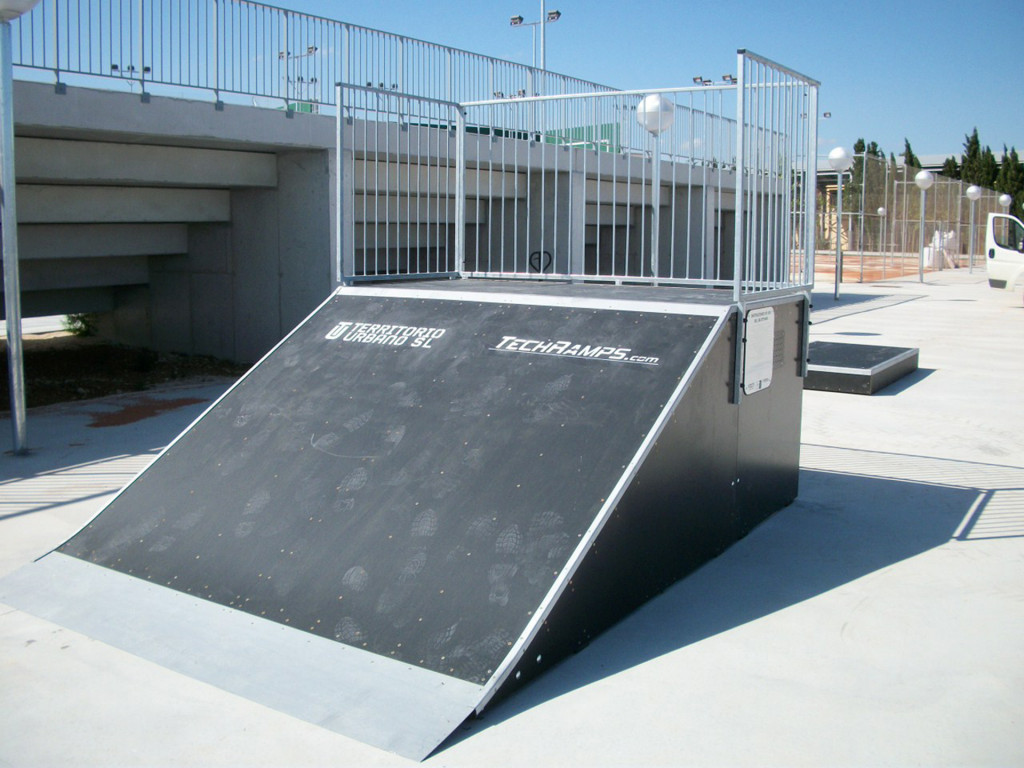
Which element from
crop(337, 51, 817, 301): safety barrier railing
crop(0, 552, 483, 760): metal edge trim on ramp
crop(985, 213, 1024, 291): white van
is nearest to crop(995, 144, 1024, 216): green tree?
crop(985, 213, 1024, 291): white van

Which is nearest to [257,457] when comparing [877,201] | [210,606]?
[210,606]

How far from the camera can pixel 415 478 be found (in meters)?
4.82

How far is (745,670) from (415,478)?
183 centimetres

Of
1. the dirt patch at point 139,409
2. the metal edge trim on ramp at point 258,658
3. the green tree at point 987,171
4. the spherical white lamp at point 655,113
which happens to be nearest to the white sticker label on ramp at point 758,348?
the spherical white lamp at point 655,113

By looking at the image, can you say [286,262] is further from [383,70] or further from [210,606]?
[210,606]

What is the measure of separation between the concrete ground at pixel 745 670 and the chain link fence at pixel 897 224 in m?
27.6

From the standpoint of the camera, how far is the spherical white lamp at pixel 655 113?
302 inches

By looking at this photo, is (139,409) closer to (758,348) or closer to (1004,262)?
(758,348)

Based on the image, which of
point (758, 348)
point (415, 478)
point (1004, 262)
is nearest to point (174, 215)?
point (415, 478)

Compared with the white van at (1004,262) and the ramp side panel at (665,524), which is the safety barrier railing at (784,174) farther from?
the white van at (1004,262)

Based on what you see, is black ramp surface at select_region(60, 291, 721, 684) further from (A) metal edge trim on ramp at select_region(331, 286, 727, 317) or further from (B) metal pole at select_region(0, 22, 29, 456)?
(B) metal pole at select_region(0, 22, 29, 456)

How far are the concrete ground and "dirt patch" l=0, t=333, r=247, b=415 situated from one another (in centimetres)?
401

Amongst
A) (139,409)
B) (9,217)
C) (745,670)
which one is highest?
(9,217)

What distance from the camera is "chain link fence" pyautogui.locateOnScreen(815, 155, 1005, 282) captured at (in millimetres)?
34625
